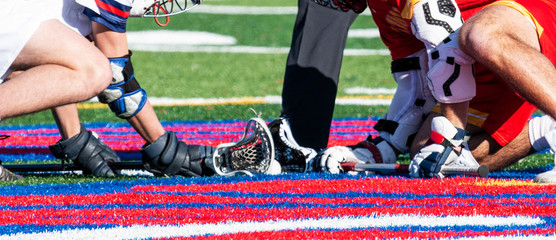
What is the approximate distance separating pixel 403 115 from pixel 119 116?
1.21m

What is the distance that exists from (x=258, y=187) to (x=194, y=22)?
11.7 meters

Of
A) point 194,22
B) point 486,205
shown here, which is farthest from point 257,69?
point 486,205

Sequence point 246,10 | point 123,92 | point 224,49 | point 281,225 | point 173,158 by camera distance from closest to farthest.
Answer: point 281,225 < point 123,92 < point 173,158 < point 224,49 < point 246,10

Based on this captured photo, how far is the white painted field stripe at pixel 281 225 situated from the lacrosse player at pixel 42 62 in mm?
716

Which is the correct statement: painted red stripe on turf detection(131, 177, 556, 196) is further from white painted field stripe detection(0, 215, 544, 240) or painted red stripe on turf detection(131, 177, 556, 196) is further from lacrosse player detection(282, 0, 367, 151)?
lacrosse player detection(282, 0, 367, 151)

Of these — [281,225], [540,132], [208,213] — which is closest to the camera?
[281,225]

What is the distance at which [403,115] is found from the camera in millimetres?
3846

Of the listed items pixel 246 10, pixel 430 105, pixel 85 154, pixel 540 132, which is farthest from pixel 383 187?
pixel 246 10

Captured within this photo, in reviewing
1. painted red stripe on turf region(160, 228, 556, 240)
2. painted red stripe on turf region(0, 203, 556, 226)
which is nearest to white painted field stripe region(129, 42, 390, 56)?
painted red stripe on turf region(0, 203, 556, 226)

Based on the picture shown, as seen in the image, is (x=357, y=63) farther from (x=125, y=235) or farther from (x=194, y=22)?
(x=125, y=235)

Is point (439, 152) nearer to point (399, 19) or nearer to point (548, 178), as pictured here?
point (548, 178)

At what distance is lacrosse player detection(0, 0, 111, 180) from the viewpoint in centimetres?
301

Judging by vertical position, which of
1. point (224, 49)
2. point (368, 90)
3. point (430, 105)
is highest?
point (430, 105)

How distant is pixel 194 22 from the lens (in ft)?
48.0
